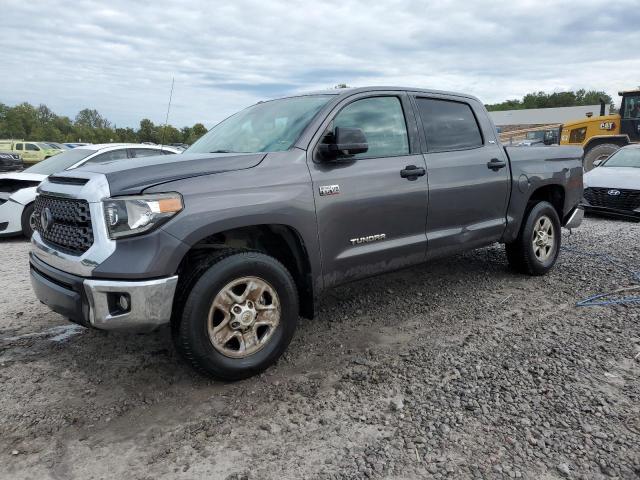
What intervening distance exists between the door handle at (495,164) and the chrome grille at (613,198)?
5.74 metres

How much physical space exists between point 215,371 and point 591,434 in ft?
6.74

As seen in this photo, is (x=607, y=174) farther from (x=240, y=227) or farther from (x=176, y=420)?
(x=176, y=420)

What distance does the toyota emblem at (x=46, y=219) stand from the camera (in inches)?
126

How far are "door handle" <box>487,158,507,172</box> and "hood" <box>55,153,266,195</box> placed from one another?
94.2 inches

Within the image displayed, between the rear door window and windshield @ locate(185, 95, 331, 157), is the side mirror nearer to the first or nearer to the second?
windshield @ locate(185, 95, 331, 157)

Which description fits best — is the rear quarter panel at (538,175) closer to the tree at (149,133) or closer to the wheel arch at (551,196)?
the wheel arch at (551,196)

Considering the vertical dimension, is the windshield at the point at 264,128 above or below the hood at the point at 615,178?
above

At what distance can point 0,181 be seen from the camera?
7.62m

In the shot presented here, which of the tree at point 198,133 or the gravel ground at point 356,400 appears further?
the tree at point 198,133

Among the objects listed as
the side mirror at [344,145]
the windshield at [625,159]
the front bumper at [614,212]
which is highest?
the side mirror at [344,145]

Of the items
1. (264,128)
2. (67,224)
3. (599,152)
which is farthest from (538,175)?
(599,152)

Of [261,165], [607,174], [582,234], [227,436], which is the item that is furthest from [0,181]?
[607,174]

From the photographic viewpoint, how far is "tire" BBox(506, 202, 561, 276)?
5.14m

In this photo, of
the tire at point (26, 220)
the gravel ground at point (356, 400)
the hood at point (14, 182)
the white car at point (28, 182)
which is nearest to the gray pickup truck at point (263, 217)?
the gravel ground at point (356, 400)
